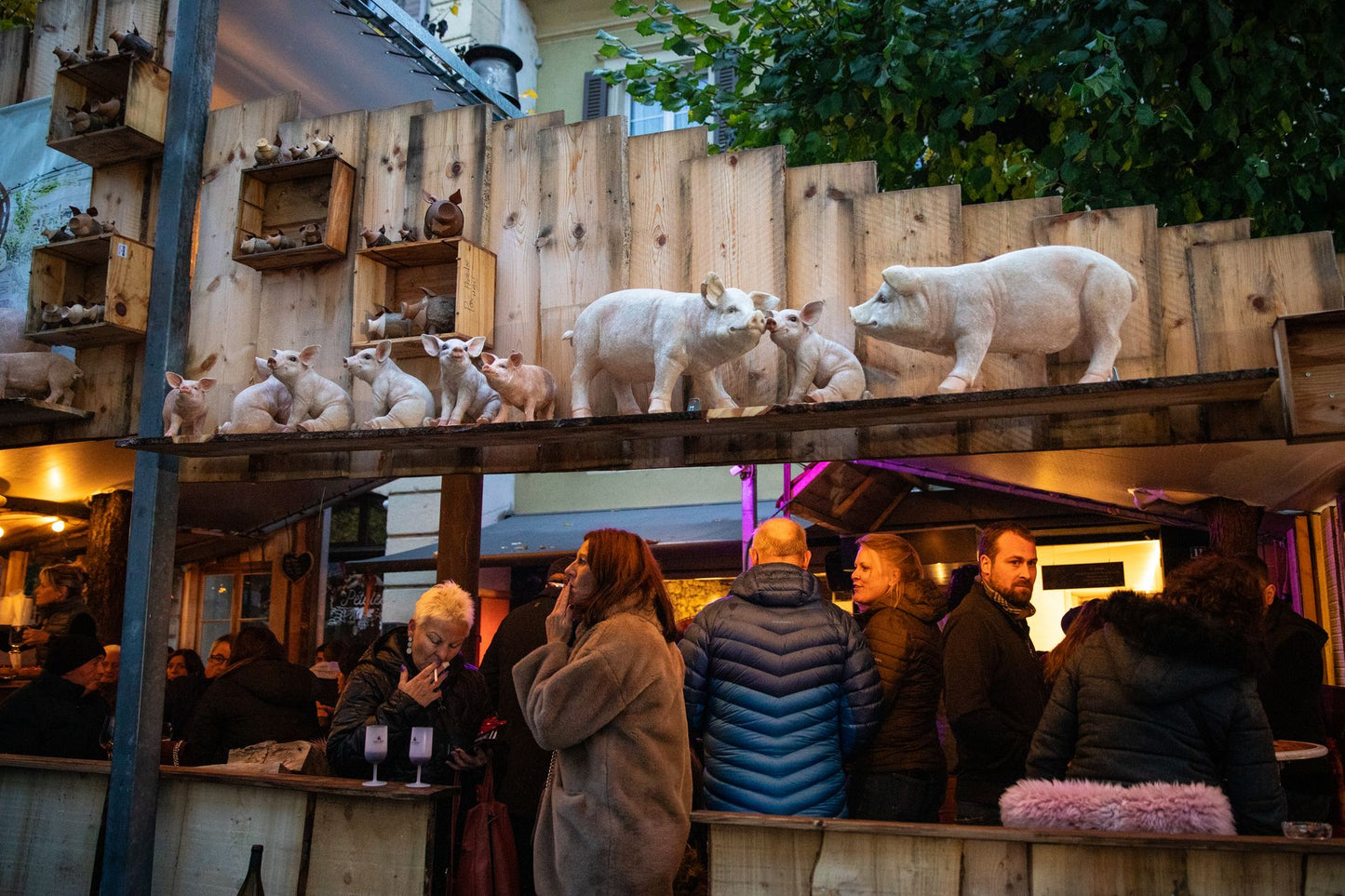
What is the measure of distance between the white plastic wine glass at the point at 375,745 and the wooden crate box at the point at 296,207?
2.28 m

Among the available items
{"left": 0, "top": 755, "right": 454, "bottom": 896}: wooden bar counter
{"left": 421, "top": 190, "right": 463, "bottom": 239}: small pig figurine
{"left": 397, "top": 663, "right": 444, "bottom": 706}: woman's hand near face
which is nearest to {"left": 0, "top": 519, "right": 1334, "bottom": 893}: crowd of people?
{"left": 397, "top": 663, "right": 444, "bottom": 706}: woman's hand near face

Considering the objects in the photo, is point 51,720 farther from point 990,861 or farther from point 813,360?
point 990,861

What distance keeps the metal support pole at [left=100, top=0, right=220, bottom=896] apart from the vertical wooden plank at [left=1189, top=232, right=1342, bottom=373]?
4178 mm

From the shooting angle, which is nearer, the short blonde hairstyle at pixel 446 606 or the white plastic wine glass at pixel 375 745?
the white plastic wine glass at pixel 375 745

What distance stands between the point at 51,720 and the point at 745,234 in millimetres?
3918

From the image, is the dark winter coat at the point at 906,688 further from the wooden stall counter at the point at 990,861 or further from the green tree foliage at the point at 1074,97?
the green tree foliage at the point at 1074,97

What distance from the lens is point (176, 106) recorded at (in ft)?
16.7

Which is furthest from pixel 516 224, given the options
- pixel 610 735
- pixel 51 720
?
pixel 51 720

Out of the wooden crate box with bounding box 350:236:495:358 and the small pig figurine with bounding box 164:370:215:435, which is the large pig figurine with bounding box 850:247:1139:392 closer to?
the wooden crate box with bounding box 350:236:495:358

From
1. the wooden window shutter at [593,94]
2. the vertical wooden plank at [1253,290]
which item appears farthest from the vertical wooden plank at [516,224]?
the wooden window shutter at [593,94]

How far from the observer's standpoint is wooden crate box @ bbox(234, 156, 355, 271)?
16.5 ft

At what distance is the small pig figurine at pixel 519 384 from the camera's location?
4316 mm

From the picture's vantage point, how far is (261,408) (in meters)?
4.71

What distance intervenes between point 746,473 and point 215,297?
3995 mm
